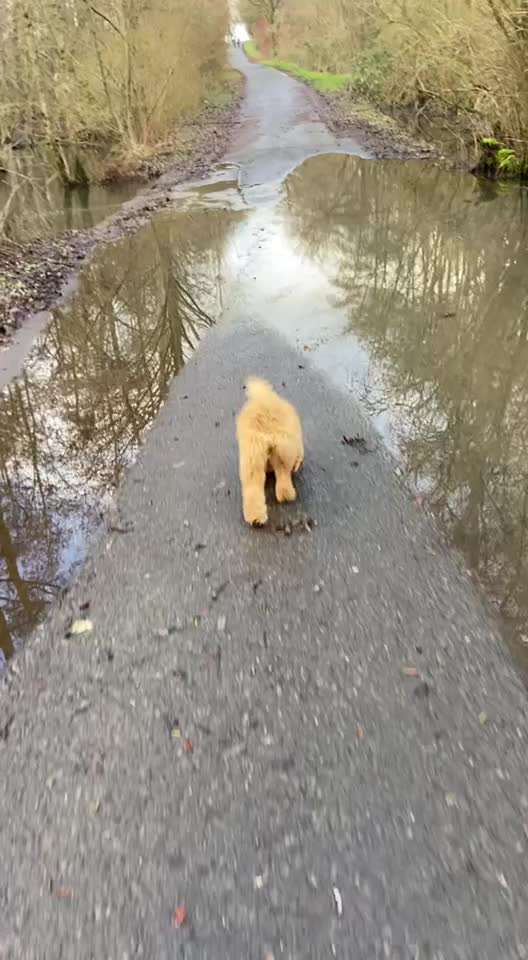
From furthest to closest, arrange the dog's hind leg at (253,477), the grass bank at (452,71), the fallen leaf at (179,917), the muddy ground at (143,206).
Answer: the grass bank at (452,71), the muddy ground at (143,206), the dog's hind leg at (253,477), the fallen leaf at (179,917)

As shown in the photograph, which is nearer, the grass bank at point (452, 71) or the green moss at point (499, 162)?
the grass bank at point (452, 71)

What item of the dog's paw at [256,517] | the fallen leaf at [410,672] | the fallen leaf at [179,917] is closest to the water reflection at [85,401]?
the dog's paw at [256,517]

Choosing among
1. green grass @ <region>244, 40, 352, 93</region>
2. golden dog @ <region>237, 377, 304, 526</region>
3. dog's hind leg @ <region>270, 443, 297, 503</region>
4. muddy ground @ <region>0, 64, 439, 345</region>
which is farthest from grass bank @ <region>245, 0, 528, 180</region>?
dog's hind leg @ <region>270, 443, 297, 503</region>

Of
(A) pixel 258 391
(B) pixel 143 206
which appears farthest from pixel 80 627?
(B) pixel 143 206

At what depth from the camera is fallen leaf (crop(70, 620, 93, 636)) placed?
13.4 feet

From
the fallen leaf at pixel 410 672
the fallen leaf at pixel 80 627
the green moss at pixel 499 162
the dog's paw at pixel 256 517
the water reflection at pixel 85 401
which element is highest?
the green moss at pixel 499 162

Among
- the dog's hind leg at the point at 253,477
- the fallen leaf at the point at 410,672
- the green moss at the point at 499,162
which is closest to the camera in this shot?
the fallen leaf at the point at 410,672

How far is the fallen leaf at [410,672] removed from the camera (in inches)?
143

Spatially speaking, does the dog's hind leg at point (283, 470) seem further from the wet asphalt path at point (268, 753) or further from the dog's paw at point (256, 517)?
the dog's paw at point (256, 517)

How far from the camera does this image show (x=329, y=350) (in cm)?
835

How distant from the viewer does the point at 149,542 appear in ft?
16.1

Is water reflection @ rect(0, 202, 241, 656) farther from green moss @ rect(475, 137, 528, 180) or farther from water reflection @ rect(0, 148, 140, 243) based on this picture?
green moss @ rect(475, 137, 528, 180)

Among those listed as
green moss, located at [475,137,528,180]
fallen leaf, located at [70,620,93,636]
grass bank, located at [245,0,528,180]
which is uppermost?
grass bank, located at [245,0,528,180]

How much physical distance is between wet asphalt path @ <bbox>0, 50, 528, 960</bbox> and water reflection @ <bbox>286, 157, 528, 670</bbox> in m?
0.55
